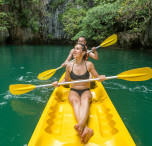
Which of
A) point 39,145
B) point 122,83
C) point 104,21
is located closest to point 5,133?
point 39,145

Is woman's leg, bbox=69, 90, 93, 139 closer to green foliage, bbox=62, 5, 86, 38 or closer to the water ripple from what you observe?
the water ripple

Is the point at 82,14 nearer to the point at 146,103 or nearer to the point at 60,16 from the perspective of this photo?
the point at 60,16

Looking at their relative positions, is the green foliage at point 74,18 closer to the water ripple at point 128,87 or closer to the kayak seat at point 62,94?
the water ripple at point 128,87

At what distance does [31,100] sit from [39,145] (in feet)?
6.37

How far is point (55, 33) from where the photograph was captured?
2234 centimetres

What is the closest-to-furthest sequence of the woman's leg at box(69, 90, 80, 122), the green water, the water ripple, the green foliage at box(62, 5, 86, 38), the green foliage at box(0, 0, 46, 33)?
the woman's leg at box(69, 90, 80, 122) → the green water → the water ripple → the green foliage at box(62, 5, 86, 38) → the green foliage at box(0, 0, 46, 33)

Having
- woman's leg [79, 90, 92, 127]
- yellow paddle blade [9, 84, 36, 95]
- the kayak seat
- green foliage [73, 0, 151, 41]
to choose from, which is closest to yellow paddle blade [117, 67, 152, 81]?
woman's leg [79, 90, 92, 127]

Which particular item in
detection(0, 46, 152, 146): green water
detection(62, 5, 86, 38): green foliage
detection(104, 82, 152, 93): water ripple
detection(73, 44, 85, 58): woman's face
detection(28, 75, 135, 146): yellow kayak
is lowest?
detection(0, 46, 152, 146): green water

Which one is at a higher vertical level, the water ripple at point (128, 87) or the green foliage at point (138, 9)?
the green foliage at point (138, 9)

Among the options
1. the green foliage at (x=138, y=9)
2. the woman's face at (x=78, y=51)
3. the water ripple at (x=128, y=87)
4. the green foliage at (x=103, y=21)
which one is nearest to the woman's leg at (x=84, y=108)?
the woman's face at (x=78, y=51)

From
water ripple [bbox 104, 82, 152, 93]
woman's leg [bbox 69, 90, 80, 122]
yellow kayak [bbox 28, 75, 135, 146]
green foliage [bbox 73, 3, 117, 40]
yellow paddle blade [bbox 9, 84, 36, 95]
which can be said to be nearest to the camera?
yellow kayak [bbox 28, 75, 135, 146]

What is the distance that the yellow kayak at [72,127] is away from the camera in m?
1.46

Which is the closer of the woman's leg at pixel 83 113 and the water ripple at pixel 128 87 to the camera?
the woman's leg at pixel 83 113

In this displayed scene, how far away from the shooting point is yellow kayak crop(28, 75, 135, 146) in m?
1.46
